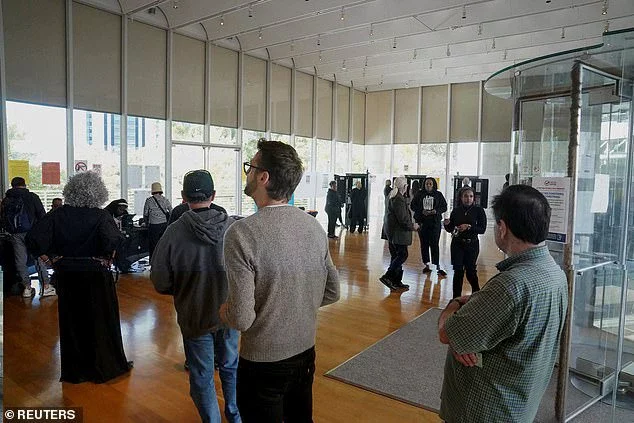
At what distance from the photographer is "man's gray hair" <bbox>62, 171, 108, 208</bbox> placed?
3.07 metres

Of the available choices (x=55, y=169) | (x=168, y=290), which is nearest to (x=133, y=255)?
(x=55, y=169)

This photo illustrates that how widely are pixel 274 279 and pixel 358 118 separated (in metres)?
15.1

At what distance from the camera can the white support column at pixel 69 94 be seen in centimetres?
805

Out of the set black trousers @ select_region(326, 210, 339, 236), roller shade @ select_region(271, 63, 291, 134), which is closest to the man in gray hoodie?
black trousers @ select_region(326, 210, 339, 236)

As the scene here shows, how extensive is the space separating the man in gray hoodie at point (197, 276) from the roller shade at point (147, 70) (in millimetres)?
7886

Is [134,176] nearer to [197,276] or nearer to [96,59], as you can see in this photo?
[96,59]

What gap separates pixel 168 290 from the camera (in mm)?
2359

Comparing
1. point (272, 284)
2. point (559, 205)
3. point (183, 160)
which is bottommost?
point (272, 284)

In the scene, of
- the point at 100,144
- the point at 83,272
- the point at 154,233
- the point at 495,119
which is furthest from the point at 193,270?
the point at 495,119

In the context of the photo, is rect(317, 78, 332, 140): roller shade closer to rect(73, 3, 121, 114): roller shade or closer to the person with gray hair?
rect(73, 3, 121, 114): roller shade

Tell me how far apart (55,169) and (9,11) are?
8.67 feet

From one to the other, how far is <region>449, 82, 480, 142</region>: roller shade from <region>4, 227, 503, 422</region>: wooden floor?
8.89 metres

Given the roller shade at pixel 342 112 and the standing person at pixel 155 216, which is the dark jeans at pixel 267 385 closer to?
the standing person at pixel 155 216

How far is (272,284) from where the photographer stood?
1.50 meters
